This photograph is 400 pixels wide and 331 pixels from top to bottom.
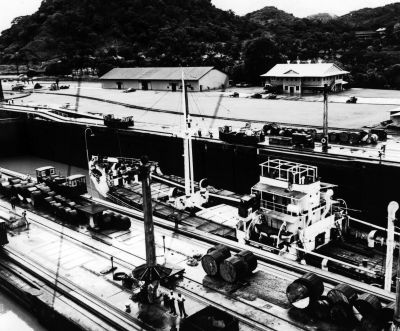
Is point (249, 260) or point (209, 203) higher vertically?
point (249, 260)

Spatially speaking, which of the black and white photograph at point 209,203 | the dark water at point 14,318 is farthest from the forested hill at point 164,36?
the dark water at point 14,318

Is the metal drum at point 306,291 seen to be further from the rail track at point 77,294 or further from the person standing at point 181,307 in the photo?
the rail track at point 77,294

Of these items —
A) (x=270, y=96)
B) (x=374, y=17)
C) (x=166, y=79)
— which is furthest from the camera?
(x=374, y=17)

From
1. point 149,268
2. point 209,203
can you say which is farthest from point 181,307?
point 209,203

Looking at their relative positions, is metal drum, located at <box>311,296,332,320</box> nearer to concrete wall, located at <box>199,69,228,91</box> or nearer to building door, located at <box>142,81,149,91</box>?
concrete wall, located at <box>199,69,228,91</box>

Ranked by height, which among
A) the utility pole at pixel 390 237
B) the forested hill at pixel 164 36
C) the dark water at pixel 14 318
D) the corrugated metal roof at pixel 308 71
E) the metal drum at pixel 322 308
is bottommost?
the dark water at pixel 14 318

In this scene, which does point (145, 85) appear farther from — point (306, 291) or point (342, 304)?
point (342, 304)
